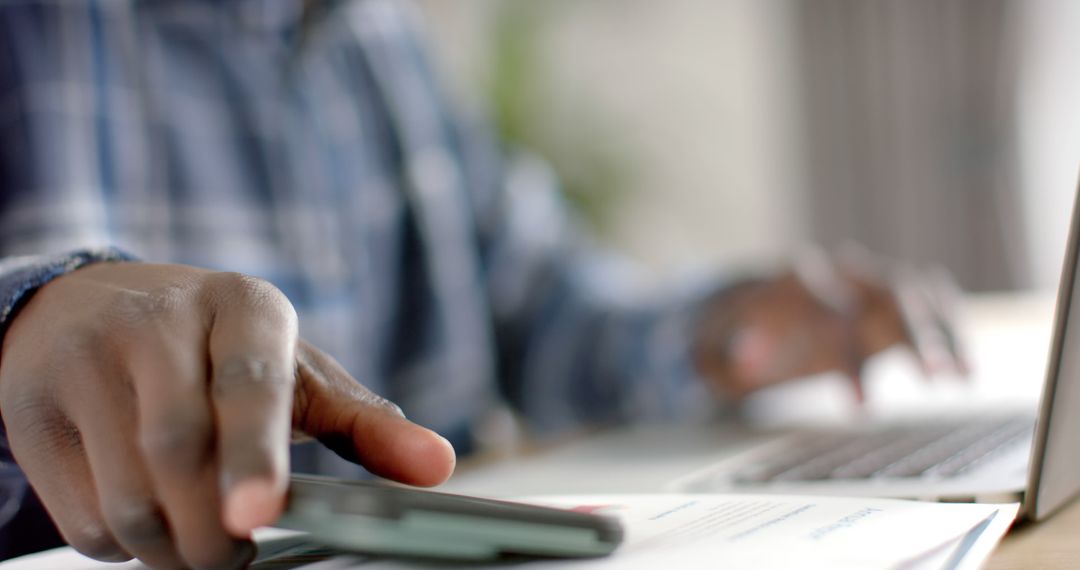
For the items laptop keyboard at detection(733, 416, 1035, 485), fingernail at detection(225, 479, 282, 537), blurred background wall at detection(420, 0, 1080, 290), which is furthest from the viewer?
blurred background wall at detection(420, 0, 1080, 290)

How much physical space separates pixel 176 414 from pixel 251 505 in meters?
0.03

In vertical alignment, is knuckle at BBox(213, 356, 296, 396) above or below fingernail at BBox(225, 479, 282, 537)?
above

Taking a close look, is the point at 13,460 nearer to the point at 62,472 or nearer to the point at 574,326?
the point at 62,472

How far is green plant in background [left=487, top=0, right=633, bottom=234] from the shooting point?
279cm

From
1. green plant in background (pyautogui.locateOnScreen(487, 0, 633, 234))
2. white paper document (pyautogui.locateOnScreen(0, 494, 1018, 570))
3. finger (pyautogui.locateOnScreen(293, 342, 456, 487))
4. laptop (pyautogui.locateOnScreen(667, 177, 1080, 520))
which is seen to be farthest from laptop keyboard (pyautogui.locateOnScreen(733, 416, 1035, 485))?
green plant in background (pyautogui.locateOnScreen(487, 0, 633, 234))

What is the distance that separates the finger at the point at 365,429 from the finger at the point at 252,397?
22 millimetres

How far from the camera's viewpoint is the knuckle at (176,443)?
214 mm

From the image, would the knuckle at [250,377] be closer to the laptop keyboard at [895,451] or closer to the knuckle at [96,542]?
the knuckle at [96,542]

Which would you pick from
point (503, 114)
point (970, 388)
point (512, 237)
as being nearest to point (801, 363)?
point (970, 388)

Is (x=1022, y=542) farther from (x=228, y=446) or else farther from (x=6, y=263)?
(x=6, y=263)

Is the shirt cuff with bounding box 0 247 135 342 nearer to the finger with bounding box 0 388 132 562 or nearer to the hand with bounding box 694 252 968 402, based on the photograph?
the finger with bounding box 0 388 132 562

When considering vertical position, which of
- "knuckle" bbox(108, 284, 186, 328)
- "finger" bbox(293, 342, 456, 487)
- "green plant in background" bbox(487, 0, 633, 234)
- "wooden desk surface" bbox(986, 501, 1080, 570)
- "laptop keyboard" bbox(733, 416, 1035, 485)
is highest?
"green plant in background" bbox(487, 0, 633, 234)

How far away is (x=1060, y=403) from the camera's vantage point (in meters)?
0.29

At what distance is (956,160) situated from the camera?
10.3 ft
